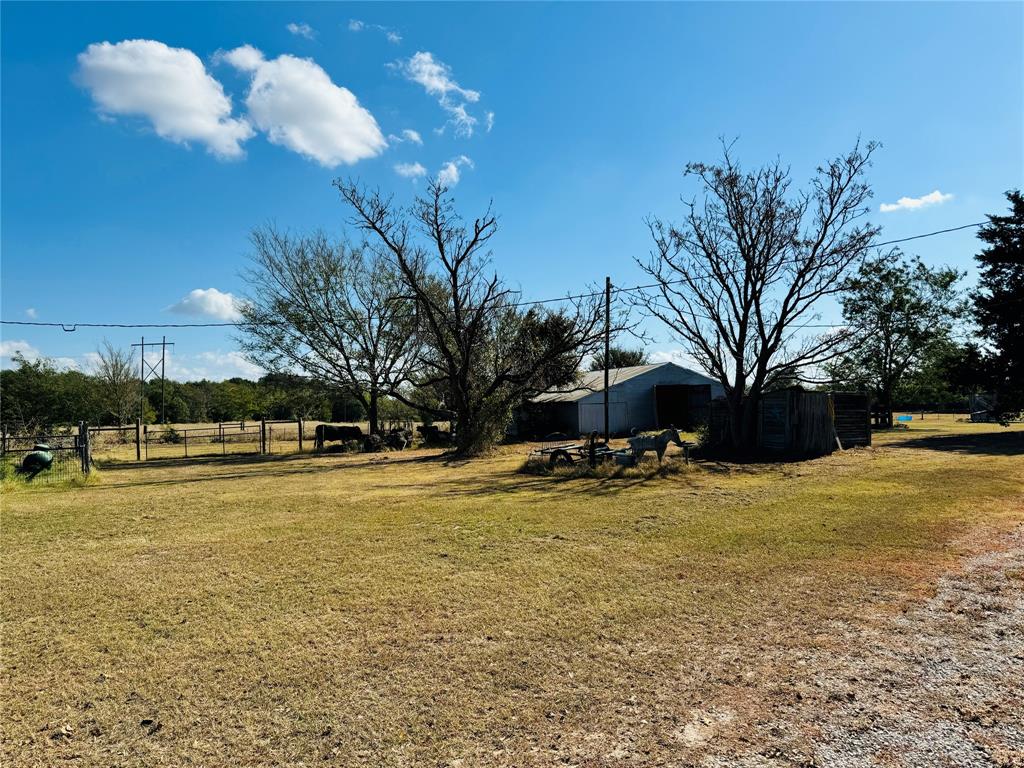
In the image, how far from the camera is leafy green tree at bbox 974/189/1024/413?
953 inches

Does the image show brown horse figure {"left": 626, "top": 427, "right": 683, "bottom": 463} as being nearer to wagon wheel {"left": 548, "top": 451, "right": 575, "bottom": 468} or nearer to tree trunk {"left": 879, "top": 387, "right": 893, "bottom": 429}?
wagon wheel {"left": 548, "top": 451, "right": 575, "bottom": 468}

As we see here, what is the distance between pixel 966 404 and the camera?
5725 cm

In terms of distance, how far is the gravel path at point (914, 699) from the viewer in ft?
9.27

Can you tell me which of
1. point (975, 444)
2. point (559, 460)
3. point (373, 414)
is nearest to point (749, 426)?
point (559, 460)

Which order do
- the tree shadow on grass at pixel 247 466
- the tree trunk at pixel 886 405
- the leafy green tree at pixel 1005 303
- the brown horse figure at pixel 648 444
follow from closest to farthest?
1. the brown horse figure at pixel 648 444
2. the tree shadow on grass at pixel 247 466
3. the leafy green tree at pixel 1005 303
4. the tree trunk at pixel 886 405

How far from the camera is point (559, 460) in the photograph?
16328mm

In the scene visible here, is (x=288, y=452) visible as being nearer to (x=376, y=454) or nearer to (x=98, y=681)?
(x=376, y=454)

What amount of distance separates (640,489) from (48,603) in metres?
9.53

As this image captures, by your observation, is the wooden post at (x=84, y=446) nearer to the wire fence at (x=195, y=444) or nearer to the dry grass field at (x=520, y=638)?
the dry grass field at (x=520, y=638)

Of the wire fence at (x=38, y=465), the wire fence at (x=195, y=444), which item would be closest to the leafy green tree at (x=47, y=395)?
the wire fence at (x=195, y=444)

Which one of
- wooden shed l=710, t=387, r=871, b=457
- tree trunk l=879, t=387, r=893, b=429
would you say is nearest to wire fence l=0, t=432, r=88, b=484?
wooden shed l=710, t=387, r=871, b=457

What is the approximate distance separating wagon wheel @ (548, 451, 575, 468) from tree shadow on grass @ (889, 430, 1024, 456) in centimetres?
1205

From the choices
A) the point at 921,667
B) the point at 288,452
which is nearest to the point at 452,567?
the point at 921,667

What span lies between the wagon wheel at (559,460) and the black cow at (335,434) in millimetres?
14461
